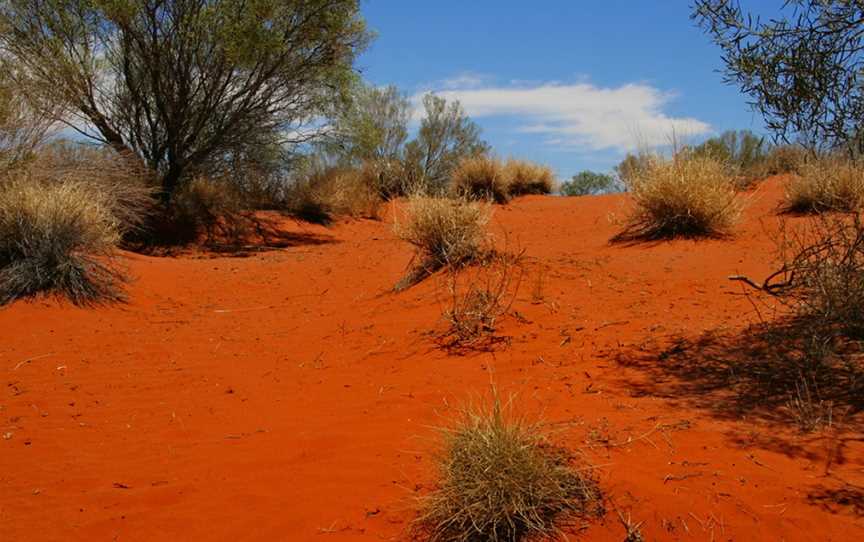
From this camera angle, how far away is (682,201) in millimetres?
10750

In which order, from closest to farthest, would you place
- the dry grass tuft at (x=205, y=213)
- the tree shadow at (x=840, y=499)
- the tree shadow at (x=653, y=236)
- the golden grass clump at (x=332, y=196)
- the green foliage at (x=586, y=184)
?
the tree shadow at (x=840, y=499) < the tree shadow at (x=653, y=236) < the dry grass tuft at (x=205, y=213) < the golden grass clump at (x=332, y=196) < the green foliage at (x=586, y=184)

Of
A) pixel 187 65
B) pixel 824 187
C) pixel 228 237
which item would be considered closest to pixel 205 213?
pixel 228 237

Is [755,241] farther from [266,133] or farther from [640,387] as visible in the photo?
[266,133]

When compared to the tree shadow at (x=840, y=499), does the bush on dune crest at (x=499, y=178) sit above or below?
above

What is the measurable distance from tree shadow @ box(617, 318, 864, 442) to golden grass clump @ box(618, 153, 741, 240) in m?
4.89

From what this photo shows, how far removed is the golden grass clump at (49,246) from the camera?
30.2ft

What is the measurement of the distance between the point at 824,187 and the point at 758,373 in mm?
7063

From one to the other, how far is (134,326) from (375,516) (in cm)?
597

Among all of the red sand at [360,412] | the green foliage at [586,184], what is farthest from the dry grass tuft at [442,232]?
the green foliage at [586,184]

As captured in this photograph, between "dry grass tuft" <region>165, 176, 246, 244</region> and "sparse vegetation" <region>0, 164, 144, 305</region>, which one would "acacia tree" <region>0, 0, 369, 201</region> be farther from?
"sparse vegetation" <region>0, 164, 144, 305</region>

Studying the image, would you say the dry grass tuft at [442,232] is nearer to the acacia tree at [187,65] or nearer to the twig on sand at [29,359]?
the twig on sand at [29,359]

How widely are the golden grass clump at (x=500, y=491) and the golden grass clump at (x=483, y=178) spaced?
16.2 meters

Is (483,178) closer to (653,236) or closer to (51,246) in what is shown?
(653,236)

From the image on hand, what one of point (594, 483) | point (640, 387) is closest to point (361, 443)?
point (594, 483)
